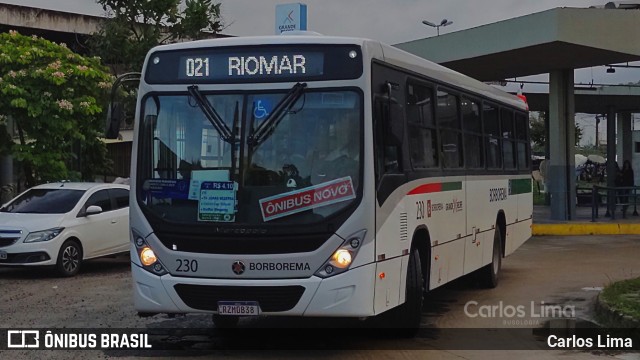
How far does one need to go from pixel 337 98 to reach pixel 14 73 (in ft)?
40.6

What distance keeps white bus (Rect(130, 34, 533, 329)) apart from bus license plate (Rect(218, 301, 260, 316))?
13 mm

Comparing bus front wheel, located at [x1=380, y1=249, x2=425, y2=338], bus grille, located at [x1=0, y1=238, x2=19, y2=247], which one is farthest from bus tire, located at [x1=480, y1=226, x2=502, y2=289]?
bus grille, located at [x1=0, y1=238, x2=19, y2=247]

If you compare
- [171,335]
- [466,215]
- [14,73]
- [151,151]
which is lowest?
[171,335]

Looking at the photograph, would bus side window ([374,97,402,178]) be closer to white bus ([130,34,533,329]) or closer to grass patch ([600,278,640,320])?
white bus ([130,34,533,329])

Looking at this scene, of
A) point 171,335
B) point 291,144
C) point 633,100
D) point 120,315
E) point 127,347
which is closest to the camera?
point 291,144

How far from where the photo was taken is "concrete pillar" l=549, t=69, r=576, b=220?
24672 mm

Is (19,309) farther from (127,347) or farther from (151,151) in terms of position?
(151,151)

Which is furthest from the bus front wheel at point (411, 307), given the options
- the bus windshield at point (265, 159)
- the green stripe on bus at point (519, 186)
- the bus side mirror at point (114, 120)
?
the green stripe on bus at point (519, 186)

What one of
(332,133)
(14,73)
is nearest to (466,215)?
(332,133)

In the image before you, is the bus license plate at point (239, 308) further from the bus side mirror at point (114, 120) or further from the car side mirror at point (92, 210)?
the car side mirror at point (92, 210)

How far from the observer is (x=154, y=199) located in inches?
320
